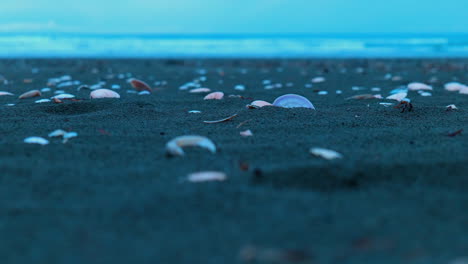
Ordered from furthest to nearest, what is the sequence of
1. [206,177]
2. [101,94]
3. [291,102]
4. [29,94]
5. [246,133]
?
[29,94] < [101,94] < [291,102] < [246,133] < [206,177]

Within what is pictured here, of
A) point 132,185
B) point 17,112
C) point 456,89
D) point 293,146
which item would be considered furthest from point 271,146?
point 456,89

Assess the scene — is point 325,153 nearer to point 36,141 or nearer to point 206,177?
point 206,177

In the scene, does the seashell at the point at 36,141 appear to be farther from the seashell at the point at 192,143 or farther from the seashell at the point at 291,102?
the seashell at the point at 291,102

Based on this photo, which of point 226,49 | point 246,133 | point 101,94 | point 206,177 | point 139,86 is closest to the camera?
point 206,177

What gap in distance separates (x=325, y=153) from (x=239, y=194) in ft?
1.88

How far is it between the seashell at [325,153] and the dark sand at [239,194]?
A: 0.05 m

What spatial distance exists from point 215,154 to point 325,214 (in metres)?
0.78

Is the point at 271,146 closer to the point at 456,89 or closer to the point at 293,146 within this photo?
the point at 293,146

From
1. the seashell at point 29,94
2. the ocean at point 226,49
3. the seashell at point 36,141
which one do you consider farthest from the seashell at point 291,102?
the ocean at point 226,49

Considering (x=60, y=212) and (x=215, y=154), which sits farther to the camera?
(x=215, y=154)

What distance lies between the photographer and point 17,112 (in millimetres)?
3193

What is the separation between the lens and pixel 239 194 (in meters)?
1.57

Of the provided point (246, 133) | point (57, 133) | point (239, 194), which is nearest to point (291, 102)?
point (246, 133)

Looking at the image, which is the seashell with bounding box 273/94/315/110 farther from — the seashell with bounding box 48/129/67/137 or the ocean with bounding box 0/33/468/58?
the ocean with bounding box 0/33/468/58
